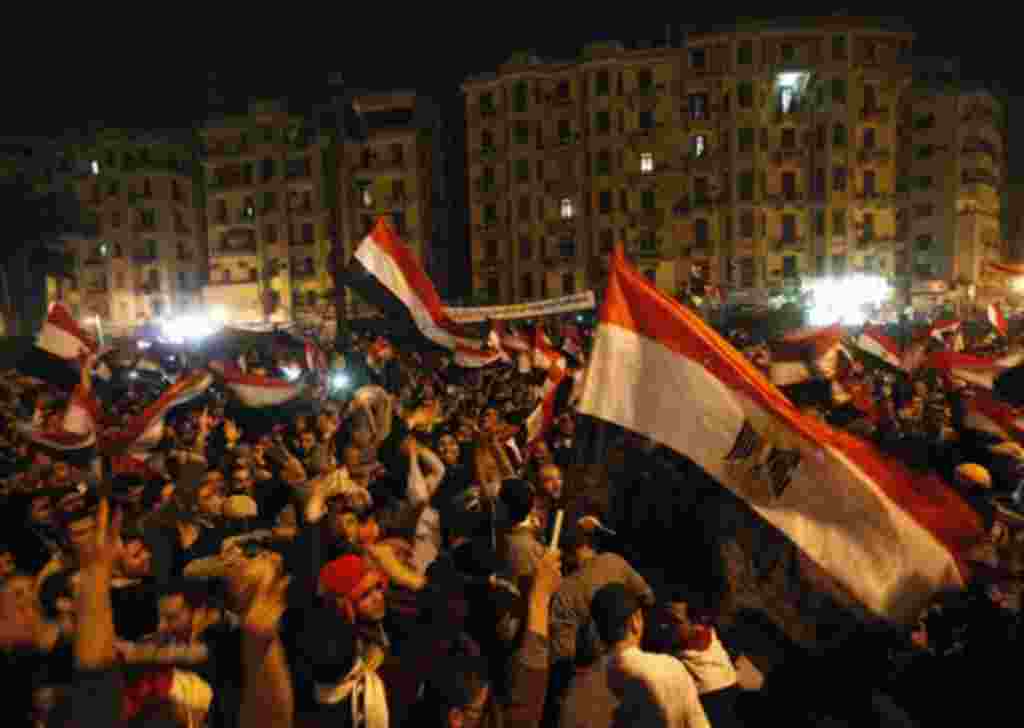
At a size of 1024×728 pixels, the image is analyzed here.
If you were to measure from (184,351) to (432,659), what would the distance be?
75.2 ft

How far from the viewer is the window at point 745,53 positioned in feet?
189

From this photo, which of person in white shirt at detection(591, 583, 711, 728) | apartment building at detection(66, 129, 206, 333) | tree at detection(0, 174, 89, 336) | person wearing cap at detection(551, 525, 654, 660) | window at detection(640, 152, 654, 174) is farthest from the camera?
apartment building at detection(66, 129, 206, 333)

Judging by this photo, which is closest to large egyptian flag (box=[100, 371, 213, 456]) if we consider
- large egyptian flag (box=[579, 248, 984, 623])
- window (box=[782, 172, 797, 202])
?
large egyptian flag (box=[579, 248, 984, 623])

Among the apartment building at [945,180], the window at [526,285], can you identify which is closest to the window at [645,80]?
the window at [526,285]

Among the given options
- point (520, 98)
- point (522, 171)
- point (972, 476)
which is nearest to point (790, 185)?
point (522, 171)

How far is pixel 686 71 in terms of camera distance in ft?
194

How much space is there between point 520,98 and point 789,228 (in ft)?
72.5

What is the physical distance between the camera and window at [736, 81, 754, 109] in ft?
191

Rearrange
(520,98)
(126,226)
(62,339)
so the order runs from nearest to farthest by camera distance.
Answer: (62,339) < (520,98) < (126,226)

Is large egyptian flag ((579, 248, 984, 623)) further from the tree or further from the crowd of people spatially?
the tree

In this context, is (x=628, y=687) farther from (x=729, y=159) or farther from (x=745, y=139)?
(x=745, y=139)

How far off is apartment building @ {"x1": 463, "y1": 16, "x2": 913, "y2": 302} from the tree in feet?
121

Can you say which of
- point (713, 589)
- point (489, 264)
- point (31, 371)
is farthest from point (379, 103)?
point (713, 589)

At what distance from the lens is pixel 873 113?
59.4 m
